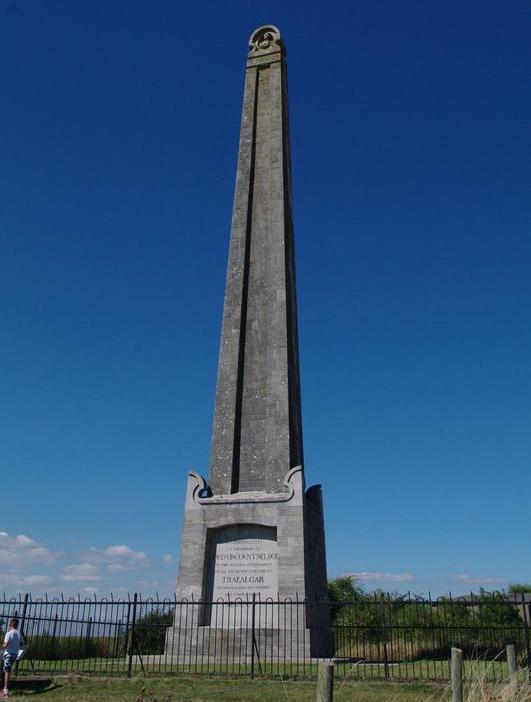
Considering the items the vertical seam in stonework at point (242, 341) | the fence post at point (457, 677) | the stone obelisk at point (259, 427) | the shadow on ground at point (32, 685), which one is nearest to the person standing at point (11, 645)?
the shadow on ground at point (32, 685)

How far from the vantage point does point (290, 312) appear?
20.8 m

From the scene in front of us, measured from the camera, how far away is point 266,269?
70.1 feet

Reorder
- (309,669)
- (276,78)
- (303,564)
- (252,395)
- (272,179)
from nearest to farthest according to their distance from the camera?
(309,669), (303,564), (252,395), (272,179), (276,78)

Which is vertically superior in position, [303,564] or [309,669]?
[303,564]

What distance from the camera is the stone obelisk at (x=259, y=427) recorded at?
16.9 m

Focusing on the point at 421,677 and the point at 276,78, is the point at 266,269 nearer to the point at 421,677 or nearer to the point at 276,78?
the point at 276,78

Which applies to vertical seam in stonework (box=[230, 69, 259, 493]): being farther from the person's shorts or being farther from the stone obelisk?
the person's shorts

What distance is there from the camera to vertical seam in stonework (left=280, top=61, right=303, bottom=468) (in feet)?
63.1

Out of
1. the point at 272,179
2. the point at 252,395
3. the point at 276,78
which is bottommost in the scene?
the point at 252,395

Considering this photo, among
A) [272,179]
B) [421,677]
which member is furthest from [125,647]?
[272,179]

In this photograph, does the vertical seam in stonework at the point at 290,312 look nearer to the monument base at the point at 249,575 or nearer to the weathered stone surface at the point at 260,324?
the weathered stone surface at the point at 260,324

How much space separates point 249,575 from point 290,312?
315 inches

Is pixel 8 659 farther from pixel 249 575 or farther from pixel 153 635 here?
pixel 153 635

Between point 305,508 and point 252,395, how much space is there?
391cm
